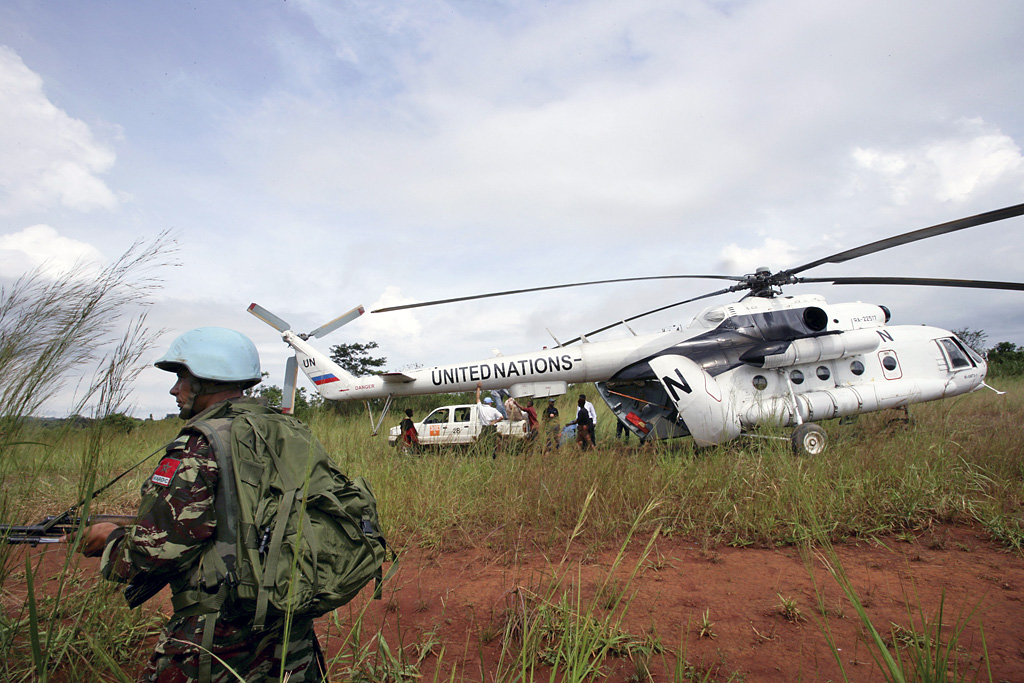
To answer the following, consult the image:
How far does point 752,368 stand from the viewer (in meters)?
8.13

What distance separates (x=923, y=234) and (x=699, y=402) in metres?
3.39

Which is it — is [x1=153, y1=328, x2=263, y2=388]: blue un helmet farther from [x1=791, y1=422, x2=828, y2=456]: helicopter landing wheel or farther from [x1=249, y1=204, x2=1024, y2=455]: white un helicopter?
[x1=791, y1=422, x2=828, y2=456]: helicopter landing wheel

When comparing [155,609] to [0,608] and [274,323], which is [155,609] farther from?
[274,323]

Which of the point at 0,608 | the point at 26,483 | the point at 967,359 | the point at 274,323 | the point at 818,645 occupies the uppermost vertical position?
the point at 274,323

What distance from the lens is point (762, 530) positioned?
4.25 m

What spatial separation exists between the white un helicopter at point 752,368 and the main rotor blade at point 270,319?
415 centimetres

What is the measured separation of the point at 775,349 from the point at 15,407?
8.53 m

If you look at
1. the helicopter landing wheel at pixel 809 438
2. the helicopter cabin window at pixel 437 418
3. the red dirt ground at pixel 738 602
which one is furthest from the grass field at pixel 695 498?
the helicopter cabin window at pixel 437 418

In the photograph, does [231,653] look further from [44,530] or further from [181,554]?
[44,530]

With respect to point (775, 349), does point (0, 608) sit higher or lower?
lower

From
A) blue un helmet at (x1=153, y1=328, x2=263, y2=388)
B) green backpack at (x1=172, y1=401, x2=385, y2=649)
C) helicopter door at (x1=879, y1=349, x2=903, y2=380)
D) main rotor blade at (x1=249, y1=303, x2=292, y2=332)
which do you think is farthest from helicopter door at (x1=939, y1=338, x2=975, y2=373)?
main rotor blade at (x1=249, y1=303, x2=292, y2=332)

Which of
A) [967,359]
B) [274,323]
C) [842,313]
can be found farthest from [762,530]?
[274,323]

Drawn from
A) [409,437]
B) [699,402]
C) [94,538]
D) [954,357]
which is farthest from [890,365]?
[94,538]

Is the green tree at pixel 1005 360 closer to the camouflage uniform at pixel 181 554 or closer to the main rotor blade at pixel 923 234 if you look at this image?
the main rotor blade at pixel 923 234
